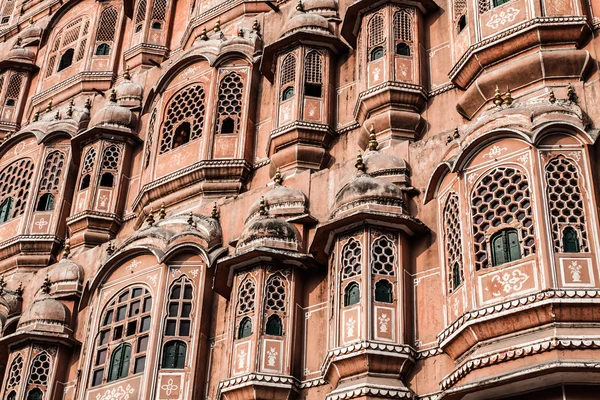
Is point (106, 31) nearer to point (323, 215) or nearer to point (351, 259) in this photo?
point (323, 215)

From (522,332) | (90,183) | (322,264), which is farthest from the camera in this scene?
(90,183)

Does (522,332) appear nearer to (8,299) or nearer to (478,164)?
(478,164)

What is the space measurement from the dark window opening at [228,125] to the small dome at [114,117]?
362 centimetres

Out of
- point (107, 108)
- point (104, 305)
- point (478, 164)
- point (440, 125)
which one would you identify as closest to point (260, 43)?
point (107, 108)

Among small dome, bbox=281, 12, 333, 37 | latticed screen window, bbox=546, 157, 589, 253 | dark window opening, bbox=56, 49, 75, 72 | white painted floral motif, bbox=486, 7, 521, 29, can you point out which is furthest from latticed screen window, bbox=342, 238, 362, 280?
dark window opening, bbox=56, 49, 75, 72

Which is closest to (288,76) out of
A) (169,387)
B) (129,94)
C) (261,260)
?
(261,260)

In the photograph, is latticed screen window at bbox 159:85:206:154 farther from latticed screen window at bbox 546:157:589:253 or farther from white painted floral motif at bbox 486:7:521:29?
latticed screen window at bbox 546:157:589:253

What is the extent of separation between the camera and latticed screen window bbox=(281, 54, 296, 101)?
19594mm

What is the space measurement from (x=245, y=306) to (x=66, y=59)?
16390 mm

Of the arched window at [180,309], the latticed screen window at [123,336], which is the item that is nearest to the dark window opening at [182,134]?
the latticed screen window at [123,336]

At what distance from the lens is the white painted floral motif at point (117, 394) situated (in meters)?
15.7

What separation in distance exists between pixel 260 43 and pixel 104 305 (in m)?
7.72

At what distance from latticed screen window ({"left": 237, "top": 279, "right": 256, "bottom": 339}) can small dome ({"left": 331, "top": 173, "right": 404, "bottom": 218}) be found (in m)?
1.87

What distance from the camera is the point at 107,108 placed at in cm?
2316
